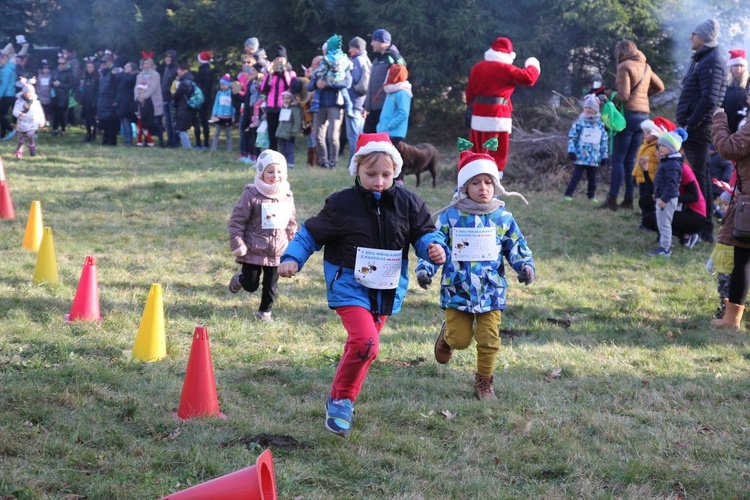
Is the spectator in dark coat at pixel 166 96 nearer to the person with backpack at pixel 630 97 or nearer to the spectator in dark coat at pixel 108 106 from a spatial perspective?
the spectator in dark coat at pixel 108 106

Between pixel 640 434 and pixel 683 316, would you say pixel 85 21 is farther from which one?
pixel 640 434

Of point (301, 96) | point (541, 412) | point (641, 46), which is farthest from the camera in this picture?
point (641, 46)

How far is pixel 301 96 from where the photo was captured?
52.2 ft

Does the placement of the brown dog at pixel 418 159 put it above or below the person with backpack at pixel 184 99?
below

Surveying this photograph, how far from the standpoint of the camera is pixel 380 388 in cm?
576

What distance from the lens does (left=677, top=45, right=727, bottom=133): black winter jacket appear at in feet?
32.8

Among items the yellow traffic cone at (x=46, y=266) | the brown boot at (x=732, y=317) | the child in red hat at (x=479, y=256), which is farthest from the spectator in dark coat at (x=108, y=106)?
the child in red hat at (x=479, y=256)

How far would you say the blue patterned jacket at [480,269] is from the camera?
541 centimetres

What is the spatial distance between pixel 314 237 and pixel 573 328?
356 cm

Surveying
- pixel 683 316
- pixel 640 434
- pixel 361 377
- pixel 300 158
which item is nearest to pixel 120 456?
pixel 361 377

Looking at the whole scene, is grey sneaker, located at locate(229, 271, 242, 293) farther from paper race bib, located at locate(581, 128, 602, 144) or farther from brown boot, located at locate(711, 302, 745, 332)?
paper race bib, located at locate(581, 128, 602, 144)

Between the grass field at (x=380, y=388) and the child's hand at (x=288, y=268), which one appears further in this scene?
the child's hand at (x=288, y=268)

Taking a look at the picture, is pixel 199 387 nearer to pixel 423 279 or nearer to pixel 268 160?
pixel 423 279

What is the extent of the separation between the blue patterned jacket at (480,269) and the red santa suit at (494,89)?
5423 mm
